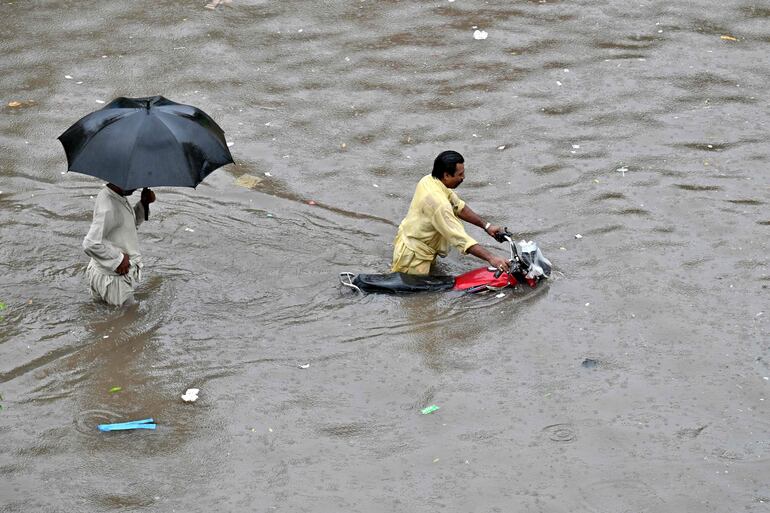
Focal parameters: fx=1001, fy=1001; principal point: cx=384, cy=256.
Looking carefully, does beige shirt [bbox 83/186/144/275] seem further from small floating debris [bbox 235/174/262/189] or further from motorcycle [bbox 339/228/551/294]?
small floating debris [bbox 235/174/262/189]

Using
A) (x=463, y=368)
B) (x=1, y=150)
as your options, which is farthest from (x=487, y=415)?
(x=1, y=150)

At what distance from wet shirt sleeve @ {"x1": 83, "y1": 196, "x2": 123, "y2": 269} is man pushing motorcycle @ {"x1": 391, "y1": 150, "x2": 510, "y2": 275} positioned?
6.87ft

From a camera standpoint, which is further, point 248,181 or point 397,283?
point 248,181

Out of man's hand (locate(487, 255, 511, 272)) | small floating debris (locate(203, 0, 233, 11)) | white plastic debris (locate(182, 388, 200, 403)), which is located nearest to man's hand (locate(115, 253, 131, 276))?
white plastic debris (locate(182, 388, 200, 403))

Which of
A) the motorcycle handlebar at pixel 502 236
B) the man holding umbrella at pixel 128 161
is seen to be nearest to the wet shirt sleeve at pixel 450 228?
the motorcycle handlebar at pixel 502 236

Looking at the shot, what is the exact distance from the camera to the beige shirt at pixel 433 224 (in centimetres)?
710

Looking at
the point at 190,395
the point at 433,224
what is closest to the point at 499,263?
the point at 433,224

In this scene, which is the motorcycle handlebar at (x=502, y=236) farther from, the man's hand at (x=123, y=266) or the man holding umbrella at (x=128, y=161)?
the man's hand at (x=123, y=266)

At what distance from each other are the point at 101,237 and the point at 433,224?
2302mm

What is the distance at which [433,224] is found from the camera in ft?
23.6

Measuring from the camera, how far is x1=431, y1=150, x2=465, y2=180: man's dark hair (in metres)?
7.09

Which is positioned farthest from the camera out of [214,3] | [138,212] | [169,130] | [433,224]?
[214,3]

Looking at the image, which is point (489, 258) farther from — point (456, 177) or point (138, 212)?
point (138, 212)

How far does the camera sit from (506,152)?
29.9 ft
